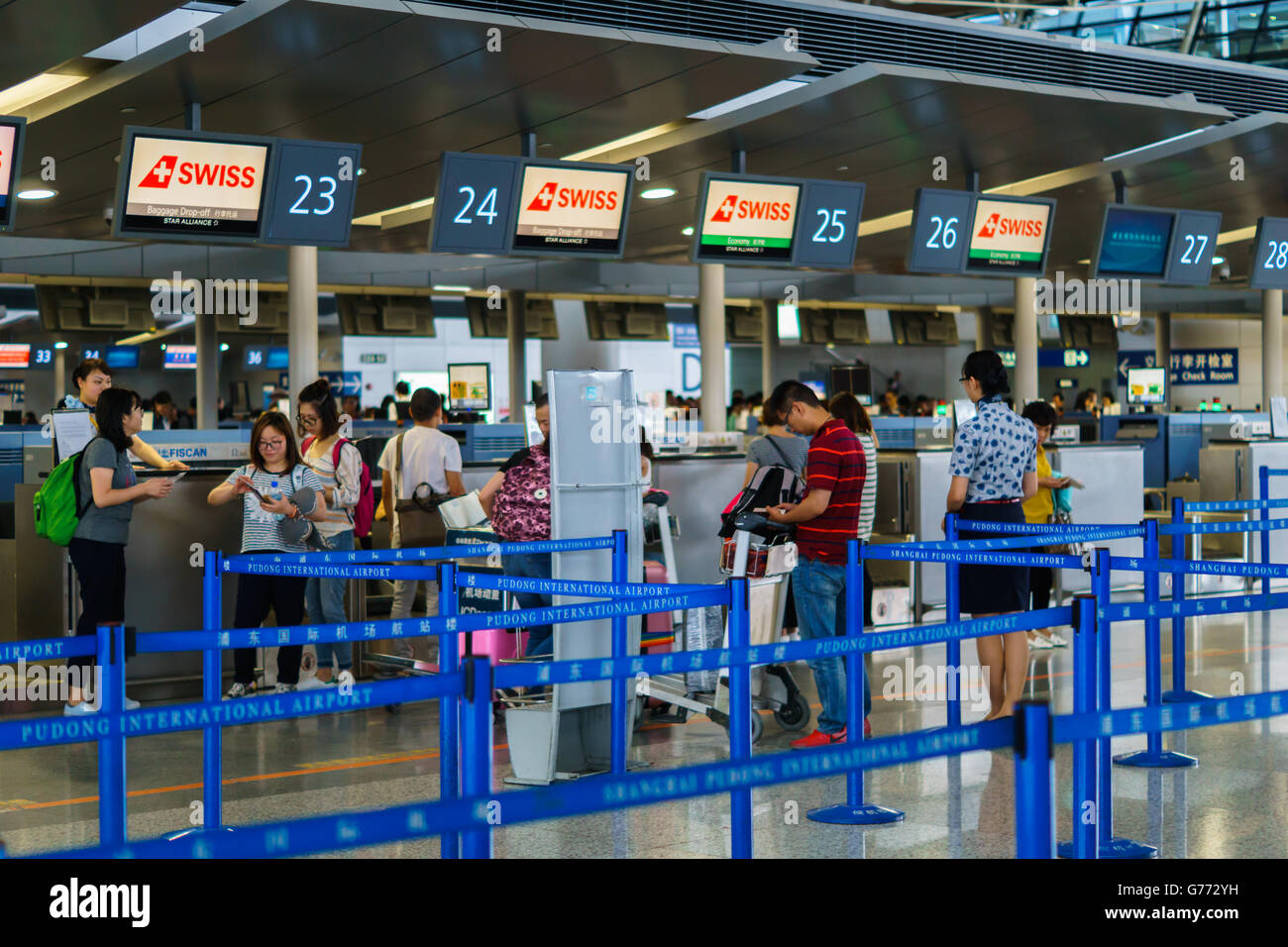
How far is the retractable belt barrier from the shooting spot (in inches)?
94.3

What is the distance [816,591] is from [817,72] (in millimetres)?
5615

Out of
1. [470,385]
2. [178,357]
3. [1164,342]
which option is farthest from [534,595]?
[1164,342]

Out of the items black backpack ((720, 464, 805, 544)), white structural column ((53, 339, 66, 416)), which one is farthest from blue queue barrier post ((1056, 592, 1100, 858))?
white structural column ((53, 339, 66, 416))

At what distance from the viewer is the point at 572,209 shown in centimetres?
1010

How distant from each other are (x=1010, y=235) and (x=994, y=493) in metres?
6.53

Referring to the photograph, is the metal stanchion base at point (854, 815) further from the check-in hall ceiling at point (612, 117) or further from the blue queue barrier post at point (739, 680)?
the check-in hall ceiling at point (612, 117)

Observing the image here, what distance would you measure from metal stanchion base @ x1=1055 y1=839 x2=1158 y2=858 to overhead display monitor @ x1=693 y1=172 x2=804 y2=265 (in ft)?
21.6

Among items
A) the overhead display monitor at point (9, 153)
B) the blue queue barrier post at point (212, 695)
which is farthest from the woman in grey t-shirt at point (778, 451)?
the overhead display monitor at point (9, 153)

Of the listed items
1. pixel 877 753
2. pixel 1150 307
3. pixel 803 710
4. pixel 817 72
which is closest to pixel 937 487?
pixel 817 72

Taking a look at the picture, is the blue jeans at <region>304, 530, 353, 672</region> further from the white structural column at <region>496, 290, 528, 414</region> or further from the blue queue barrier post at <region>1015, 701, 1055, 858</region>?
the white structural column at <region>496, 290, 528, 414</region>
